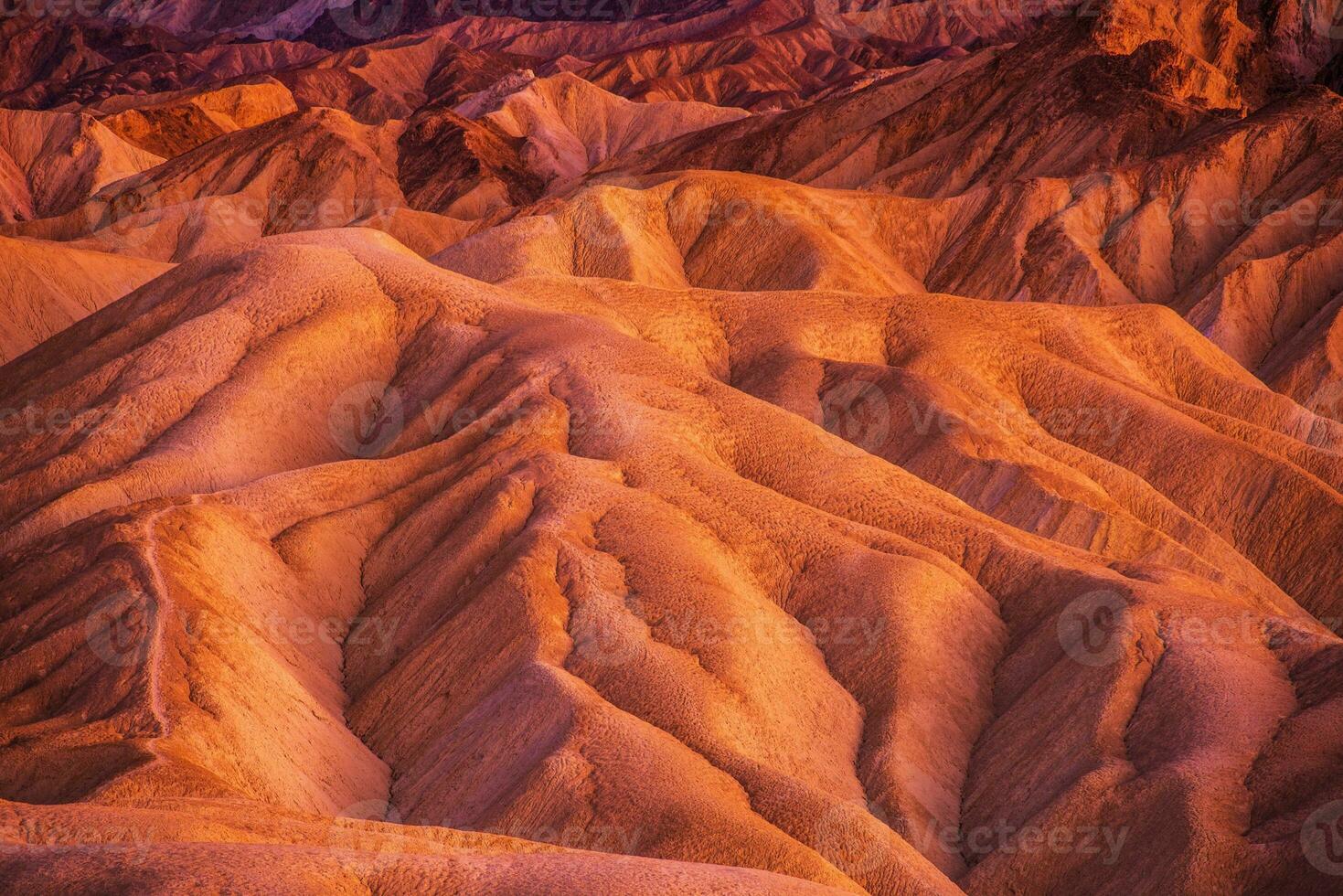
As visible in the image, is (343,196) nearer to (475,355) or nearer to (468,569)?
(475,355)

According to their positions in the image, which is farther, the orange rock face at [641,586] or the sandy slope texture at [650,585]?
the sandy slope texture at [650,585]

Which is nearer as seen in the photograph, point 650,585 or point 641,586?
point 650,585

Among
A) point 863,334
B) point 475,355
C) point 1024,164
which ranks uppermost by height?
point 475,355

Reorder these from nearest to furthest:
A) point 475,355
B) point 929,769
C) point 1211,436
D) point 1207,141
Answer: point 929,769 → point 475,355 → point 1211,436 → point 1207,141

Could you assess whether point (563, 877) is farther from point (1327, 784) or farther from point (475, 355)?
point (475, 355)

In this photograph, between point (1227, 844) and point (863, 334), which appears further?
point (863, 334)

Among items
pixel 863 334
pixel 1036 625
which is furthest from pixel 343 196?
pixel 1036 625

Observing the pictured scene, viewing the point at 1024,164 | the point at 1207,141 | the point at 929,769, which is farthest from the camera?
the point at 1024,164

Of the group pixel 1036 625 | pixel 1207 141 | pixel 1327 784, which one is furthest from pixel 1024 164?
pixel 1327 784

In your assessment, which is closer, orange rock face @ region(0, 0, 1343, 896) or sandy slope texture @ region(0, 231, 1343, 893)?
orange rock face @ region(0, 0, 1343, 896)

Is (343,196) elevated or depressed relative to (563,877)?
depressed
